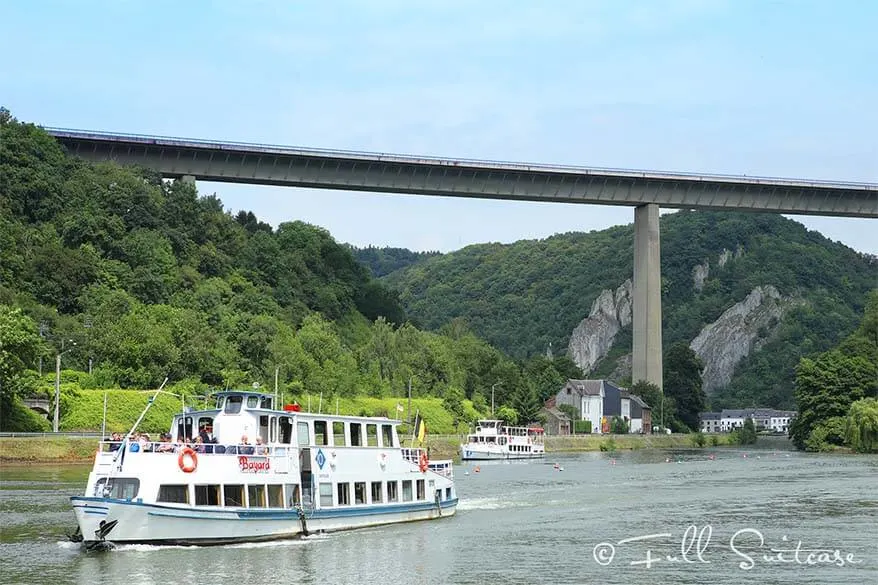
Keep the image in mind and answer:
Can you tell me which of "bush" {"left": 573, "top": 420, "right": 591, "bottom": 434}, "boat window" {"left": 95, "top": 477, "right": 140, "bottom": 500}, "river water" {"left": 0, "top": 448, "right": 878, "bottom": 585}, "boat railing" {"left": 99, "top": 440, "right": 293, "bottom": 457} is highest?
"boat railing" {"left": 99, "top": 440, "right": 293, "bottom": 457}

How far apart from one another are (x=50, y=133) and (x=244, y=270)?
26336 millimetres

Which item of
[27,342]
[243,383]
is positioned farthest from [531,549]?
[243,383]

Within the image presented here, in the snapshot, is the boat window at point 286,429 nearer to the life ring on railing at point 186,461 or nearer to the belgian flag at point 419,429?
the life ring on railing at point 186,461

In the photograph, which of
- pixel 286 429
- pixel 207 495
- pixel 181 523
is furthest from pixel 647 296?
pixel 181 523

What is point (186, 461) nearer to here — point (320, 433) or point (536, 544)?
point (320, 433)

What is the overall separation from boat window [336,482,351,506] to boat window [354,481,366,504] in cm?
57

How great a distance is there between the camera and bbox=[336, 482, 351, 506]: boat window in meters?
50.3

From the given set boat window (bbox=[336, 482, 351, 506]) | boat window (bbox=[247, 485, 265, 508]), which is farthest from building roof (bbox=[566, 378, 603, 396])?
boat window (bbox=[247, 485, 265, 508])

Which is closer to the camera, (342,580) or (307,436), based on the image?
(342,580)

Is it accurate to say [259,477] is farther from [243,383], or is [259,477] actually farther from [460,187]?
[460,187]

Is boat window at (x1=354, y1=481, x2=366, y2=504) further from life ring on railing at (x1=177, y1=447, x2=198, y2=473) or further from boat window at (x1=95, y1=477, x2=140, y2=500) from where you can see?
boat window at (x1=95, y1=477, x2=140, y2=500)

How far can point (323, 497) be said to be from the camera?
49344mm

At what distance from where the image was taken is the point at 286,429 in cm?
4922

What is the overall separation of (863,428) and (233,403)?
283 feet
